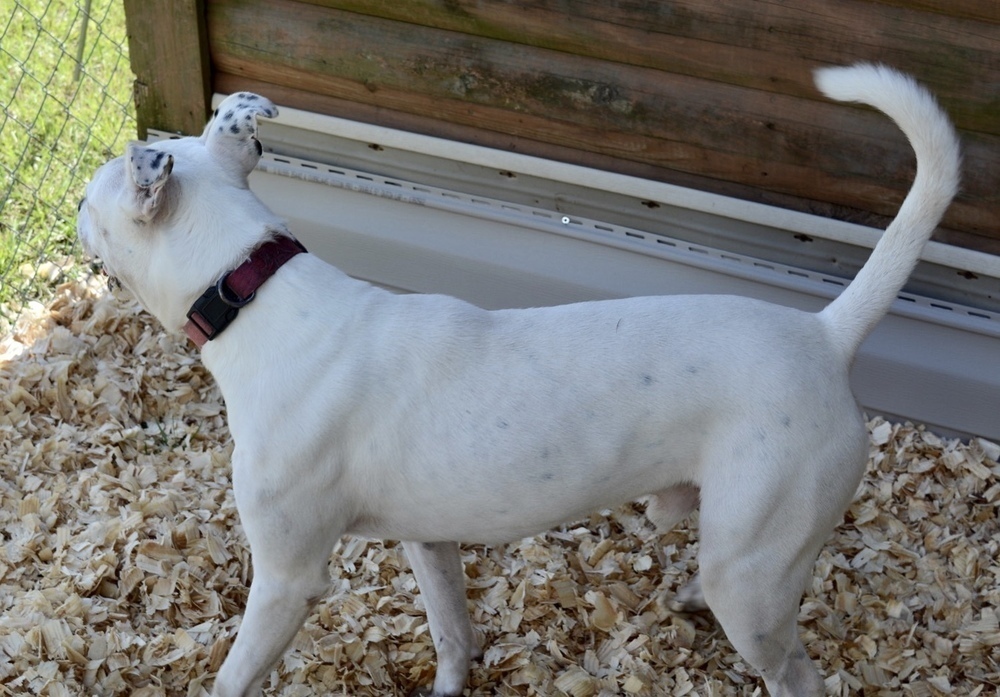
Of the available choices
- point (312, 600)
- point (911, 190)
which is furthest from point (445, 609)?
point (911, 190)

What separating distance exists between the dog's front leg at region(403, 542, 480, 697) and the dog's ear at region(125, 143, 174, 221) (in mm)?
1146

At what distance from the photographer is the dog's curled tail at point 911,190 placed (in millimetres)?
2404

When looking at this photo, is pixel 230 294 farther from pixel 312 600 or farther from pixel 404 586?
pixel 404 586

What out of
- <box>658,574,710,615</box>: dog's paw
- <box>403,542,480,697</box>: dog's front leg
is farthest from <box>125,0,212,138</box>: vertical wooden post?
<box>658,574,710,615</box>: dog's paw

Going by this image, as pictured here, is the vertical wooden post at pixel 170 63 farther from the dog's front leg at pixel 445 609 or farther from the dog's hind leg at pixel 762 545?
the dog's hind leg at pixel 762 545

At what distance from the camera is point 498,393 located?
2.45 metres

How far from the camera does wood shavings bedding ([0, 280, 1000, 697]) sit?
313 cm

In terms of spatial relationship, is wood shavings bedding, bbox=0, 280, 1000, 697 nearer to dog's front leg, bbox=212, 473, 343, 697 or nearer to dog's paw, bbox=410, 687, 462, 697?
dog's paw, bbox=410, 687, 462, 697

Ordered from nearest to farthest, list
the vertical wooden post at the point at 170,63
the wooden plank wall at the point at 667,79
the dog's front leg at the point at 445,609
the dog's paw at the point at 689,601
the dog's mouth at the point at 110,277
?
the dog's mouth at the point at 110,277
the dog's front leg at the point at 445,609
the dog's paw at the point at 689,601
the wooden plank wall at the point at 667,79
the vertical wooden post at the point at 170,63

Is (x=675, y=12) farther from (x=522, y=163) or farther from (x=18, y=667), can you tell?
(x=18, y=667)

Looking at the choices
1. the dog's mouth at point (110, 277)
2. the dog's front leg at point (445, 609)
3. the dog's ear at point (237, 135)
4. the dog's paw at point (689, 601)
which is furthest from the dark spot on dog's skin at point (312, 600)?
the dog's paw at point (689, 601)

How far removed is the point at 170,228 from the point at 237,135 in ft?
1.00

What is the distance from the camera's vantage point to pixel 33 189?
5.04m

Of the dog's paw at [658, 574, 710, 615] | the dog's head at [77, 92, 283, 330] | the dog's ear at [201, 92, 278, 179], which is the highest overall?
the dog's ear at [201, 92, 278, 179]
